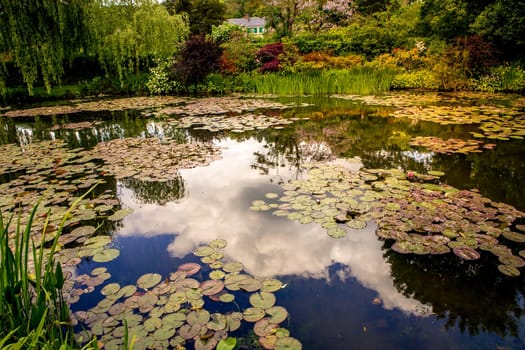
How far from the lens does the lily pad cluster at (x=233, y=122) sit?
20.6 ft

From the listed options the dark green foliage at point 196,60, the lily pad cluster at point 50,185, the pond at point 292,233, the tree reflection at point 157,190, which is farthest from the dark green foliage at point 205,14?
the tree reflection at point 157,190

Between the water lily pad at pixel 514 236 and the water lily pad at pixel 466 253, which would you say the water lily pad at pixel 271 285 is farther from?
the water lily pad at pixel 514 236

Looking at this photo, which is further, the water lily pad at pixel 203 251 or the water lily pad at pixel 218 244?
the water lily pad at pixel 218 244

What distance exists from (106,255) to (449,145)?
4569 mm

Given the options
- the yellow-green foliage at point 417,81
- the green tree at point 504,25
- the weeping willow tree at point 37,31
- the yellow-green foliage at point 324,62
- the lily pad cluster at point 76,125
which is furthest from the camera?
the yellow-green foliage at point 324,62

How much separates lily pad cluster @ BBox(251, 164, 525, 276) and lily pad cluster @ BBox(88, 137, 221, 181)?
1.55m

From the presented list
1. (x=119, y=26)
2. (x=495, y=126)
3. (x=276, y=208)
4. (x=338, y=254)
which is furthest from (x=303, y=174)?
(x=119, y=26)

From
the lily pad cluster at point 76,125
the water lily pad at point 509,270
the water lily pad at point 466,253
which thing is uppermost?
the lily pad cluster at point 76,125

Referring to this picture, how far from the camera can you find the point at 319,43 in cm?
1455

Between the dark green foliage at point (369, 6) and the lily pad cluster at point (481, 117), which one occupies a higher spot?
the dark green foliage at point (369, 6)

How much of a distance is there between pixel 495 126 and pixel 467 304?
482 centimetres

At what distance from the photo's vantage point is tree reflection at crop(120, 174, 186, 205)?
11.2ft

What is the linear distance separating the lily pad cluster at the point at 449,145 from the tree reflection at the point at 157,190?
3.46m

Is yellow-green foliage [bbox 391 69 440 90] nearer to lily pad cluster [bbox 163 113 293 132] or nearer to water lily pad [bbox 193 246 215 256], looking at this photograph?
lily pad cluster [bbox 163 113 293 132]
